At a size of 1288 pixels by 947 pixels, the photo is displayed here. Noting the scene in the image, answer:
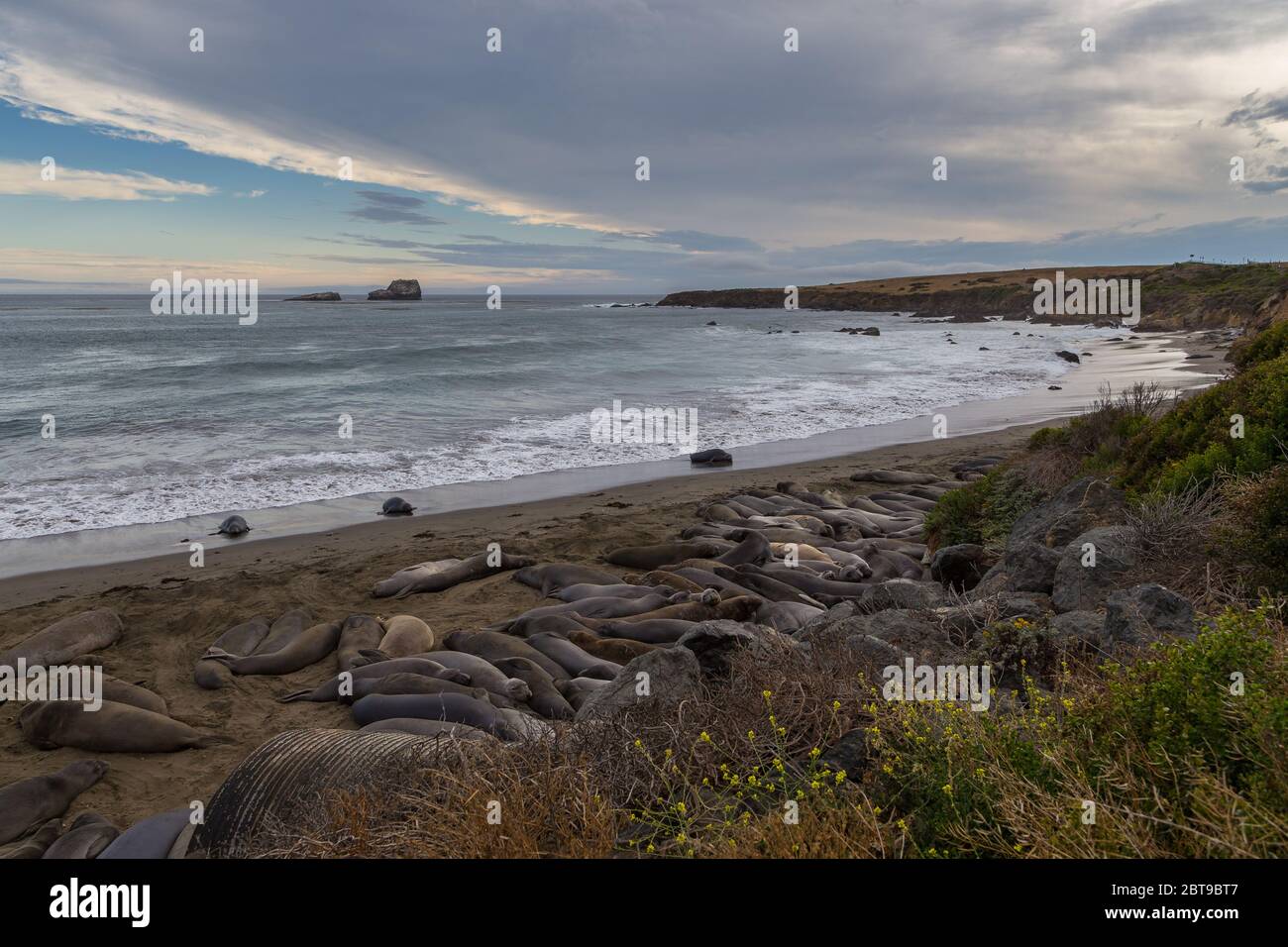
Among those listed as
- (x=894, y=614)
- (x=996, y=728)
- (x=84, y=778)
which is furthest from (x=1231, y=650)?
(x=84, y=778)

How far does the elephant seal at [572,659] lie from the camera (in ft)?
23.7

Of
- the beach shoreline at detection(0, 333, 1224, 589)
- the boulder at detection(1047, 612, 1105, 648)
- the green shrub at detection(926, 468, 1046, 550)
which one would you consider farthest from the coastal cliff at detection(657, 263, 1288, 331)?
the boulder at detection(1047, 612, 1105, 648)

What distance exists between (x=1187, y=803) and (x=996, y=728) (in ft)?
2.41

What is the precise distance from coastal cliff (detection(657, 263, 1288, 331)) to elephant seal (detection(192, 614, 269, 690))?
3168 centimetres

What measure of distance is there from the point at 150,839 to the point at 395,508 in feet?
31.7

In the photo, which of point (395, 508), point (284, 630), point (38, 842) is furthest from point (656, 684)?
point (395, 508)

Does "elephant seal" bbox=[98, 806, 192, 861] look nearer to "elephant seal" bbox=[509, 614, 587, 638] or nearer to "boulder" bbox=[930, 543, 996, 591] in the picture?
"elephant seal" bbox=[509, 614, 587, 638]

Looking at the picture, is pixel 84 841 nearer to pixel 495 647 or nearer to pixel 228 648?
pixel 495 647

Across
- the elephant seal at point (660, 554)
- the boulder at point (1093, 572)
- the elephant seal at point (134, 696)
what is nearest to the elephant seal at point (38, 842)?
the elephant seal at point (134, 696)

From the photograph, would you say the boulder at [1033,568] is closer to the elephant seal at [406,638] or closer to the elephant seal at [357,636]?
the elephant seal at [406,638]

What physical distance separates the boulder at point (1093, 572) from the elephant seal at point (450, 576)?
Result: 693 centimetres

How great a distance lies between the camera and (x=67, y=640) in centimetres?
820
